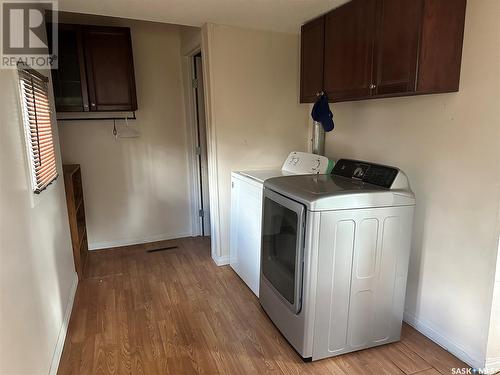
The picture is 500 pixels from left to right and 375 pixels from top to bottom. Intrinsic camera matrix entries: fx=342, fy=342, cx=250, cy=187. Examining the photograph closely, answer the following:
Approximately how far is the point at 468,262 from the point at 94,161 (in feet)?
10.7

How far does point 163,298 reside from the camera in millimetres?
2631

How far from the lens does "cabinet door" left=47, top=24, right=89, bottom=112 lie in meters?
3.00

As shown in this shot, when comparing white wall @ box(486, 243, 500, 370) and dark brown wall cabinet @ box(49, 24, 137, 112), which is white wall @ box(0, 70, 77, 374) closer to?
dark brown wall cabinet @ box(49, 24, 137, 112)

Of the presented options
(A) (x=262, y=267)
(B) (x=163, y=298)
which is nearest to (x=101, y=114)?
(B) (x=163, y=298)

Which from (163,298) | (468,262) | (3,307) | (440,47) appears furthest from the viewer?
(163,298)

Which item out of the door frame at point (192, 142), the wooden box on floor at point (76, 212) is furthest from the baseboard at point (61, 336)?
the door frame at point (192, 142)

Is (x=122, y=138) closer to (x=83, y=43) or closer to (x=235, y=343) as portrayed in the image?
(x=83, y=43)

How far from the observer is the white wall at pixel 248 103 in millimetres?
2844

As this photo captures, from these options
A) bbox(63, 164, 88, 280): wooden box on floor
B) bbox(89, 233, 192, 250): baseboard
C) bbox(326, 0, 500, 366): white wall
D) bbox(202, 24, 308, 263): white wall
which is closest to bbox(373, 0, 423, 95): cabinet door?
bbox(326, 0, 500, 366): white wall

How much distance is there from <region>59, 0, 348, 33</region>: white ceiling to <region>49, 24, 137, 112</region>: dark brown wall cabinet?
2.33 ft

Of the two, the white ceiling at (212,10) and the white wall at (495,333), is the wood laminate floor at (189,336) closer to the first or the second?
the white wall at (495,333)

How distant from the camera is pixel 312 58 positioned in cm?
259

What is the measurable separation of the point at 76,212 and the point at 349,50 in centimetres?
256

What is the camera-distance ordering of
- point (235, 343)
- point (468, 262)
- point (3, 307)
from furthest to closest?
point (235, 343) < point (468, 262) < point (3, 307)
